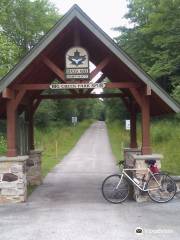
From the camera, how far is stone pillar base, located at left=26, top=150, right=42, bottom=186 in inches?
639

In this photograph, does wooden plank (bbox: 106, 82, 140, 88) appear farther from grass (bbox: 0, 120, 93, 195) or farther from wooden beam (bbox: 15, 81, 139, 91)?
grass (bbox: 0, 120, 93, 195)

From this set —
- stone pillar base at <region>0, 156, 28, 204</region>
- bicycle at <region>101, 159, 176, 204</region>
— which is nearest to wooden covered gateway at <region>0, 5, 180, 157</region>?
stone pillar base at <region>0, 156, 28, 204</region>

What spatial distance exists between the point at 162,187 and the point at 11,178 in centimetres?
355

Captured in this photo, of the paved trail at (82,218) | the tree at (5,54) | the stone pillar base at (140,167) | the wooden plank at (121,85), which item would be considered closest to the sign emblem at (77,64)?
the wooden plank at (121,85)

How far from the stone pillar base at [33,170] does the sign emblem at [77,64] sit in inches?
181

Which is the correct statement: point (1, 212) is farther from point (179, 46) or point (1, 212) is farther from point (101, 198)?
point (179, 46)

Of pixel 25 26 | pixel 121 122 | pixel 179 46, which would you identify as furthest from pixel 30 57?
pixel 121 122

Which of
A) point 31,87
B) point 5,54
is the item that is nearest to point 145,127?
point 31,87

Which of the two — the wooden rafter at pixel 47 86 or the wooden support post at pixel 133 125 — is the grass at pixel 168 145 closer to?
the wooden support post at pixel 133 125

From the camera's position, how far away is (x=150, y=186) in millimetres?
12281

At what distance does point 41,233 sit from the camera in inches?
350

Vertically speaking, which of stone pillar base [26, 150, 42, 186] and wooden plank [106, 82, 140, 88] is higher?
wooden plank [106, 82, 140, 88]

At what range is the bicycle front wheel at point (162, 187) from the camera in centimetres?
1223

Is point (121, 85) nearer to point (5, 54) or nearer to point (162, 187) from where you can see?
point (162, 187)
